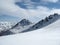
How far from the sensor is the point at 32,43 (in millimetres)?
16250

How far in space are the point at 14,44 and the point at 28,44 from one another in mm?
1419

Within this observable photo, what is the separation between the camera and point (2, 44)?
15.7 meters

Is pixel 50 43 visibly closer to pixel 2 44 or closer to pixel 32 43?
pixel 32 43

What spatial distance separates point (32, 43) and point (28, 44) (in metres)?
0.59

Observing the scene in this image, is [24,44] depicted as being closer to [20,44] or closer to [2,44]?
[20,44]

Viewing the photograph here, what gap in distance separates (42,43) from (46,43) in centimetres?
44

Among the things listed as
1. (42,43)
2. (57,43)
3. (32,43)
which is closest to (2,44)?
(32,43)

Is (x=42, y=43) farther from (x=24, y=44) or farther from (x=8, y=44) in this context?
(x=8, y=44)

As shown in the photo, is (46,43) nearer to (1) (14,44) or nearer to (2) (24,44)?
(2) (24,44)

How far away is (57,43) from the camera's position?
15625 millimetres

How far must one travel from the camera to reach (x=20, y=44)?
16.0 meters

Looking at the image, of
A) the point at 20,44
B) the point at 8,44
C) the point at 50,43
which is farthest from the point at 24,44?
the point at 50,43

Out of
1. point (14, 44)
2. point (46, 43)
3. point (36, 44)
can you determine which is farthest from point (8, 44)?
point (46, 43)

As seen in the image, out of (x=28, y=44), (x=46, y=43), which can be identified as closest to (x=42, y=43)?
(x=46, y=43)
